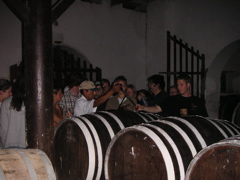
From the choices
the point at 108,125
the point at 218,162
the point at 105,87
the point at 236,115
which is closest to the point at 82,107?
the point at 108,125

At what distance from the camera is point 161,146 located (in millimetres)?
2244

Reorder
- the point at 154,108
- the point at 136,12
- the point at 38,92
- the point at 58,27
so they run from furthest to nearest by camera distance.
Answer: the point at 136,12, the point at 58,27, the point at 154,108, the point at 38,92

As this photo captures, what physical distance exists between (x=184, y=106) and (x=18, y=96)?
6.05ft

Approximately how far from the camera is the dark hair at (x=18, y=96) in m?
3.07

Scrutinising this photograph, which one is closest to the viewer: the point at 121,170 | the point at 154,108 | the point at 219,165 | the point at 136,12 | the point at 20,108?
the point at 219,165

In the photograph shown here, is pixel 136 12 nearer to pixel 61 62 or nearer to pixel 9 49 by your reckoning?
pixel 61 62

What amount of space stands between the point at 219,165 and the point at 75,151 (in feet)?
5.46

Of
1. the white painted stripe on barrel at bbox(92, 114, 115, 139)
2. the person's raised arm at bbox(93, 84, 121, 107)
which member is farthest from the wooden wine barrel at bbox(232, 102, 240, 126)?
the white painted stripe on barrel at bbox(92, 114, 115, 139)

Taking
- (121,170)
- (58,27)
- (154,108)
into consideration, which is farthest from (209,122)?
(58,27)

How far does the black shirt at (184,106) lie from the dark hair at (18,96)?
167 cm

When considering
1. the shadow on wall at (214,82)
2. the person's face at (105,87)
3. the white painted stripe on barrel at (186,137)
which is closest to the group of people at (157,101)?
the white painted stripe on barrel at (186,137)

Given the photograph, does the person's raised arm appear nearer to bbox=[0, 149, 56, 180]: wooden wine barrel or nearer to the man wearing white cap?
the man wearing white cap

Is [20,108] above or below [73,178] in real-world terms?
above

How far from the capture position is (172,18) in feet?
28.3
